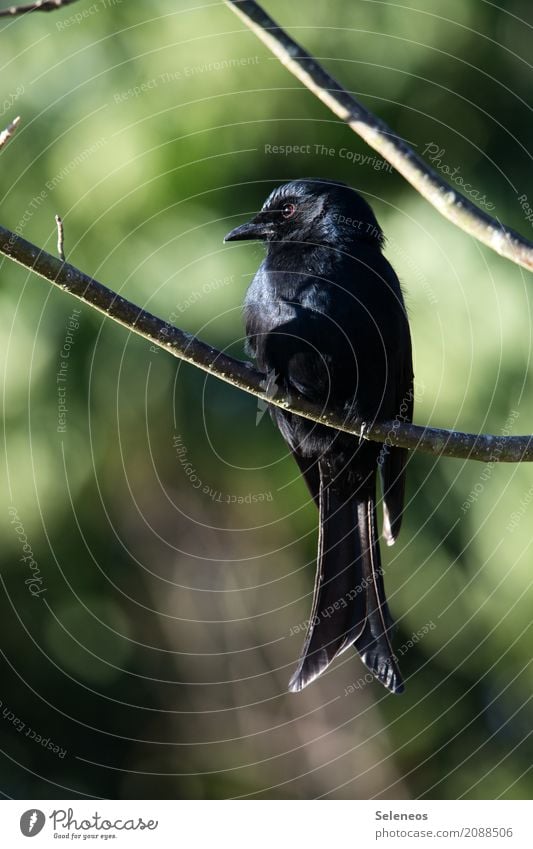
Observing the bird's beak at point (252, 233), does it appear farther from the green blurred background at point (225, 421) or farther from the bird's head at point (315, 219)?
the green blurred background at point (225, 421)

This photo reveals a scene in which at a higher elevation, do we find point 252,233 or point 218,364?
point 252,233

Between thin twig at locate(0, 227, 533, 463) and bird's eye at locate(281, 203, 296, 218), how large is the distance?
0.98 meters

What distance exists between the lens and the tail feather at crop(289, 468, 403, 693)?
331cm

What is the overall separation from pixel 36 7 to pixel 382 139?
0.69m

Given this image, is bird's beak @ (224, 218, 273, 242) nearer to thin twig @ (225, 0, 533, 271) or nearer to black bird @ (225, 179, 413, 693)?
black bird @ (225, 179, 413, 693)

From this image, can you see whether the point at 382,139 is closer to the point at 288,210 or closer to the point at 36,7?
the point at 36,7

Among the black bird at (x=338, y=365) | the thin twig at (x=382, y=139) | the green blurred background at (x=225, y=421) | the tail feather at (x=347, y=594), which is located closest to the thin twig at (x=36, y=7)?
the thin twig at (x=382, y=139)

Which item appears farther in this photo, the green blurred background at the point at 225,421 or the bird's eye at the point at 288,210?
the green blurred background at the point at 225,421

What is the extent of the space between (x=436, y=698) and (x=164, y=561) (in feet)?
4.88

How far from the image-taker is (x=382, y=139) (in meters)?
2.00

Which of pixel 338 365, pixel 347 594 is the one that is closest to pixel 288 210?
pixel 338 365

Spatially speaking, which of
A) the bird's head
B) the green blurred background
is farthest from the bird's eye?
the green blurred background

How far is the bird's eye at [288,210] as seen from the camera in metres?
3.70

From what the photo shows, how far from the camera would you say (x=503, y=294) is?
4.55 metres
